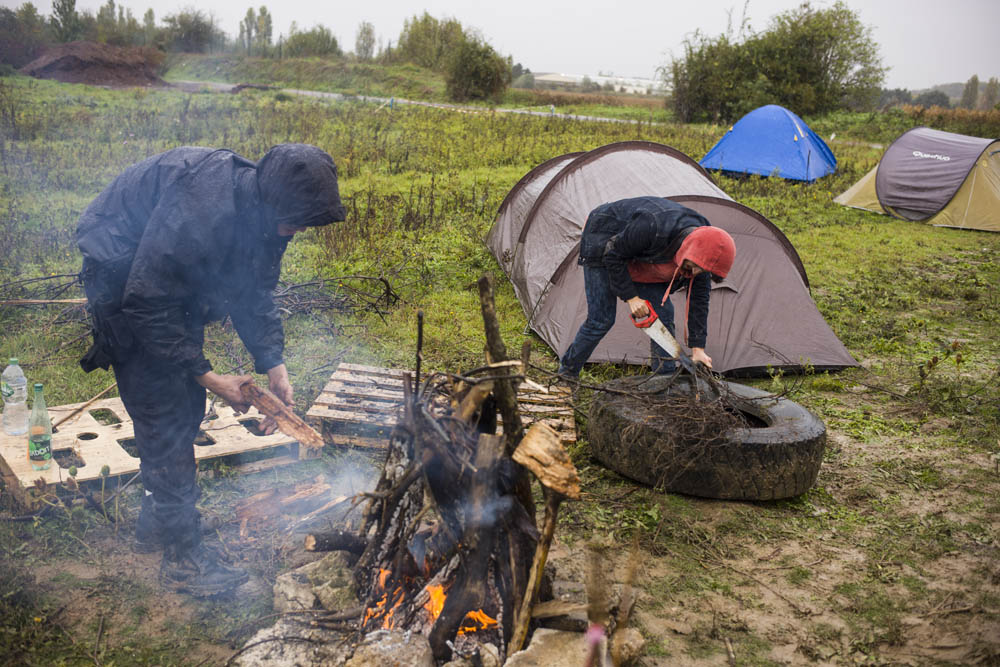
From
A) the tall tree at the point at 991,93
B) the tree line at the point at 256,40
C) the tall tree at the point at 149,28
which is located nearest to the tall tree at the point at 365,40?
the tree line at the point at 256,40

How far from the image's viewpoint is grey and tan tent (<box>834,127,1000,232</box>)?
39.3 feet

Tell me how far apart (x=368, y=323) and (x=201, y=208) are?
12.6 feet

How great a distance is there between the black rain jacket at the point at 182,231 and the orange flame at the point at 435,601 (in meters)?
1.28

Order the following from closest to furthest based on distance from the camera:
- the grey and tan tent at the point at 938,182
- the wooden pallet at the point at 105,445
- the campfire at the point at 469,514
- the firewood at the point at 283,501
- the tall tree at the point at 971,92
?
the campfire at the point at 469,514 < the wooden pallet at the point at 105,445 < the firewood at the point at 283,501 < the grey and tan tent at the point at 938,182 < the tall tree at the point at 971,92

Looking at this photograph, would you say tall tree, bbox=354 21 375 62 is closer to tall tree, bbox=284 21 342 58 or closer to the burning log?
tall tree, bbox=284 21 342 58

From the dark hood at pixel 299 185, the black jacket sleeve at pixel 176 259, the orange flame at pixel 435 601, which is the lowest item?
the orange flame at pixel 435 601

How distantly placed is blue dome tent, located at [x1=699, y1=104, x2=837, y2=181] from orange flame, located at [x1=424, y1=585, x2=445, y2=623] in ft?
44.4

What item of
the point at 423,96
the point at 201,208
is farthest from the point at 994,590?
the point at 423,96

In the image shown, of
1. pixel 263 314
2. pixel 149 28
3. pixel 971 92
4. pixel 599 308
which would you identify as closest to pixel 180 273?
pixel 263 314

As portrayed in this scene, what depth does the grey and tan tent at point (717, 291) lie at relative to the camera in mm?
5672

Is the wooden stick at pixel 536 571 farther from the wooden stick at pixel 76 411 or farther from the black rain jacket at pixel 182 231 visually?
the wooden stick at pixel 76 411

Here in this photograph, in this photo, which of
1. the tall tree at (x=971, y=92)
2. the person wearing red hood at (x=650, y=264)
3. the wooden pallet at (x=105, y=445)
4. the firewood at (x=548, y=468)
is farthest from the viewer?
the tall tree at (x=971, y=92)

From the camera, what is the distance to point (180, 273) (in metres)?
2.60

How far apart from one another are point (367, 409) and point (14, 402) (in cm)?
199
